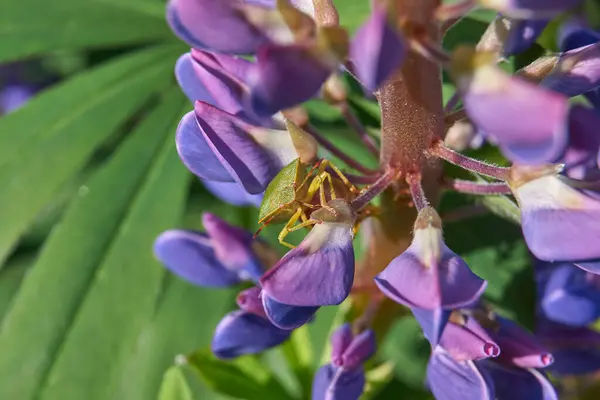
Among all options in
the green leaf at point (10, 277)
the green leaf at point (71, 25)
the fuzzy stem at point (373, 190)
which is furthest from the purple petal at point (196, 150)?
the green leaf at point (10, 277)

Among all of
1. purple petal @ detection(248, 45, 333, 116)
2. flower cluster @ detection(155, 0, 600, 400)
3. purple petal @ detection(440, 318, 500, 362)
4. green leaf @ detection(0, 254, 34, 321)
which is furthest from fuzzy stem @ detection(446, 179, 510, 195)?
green leaf @ detection(0, 254, 34, 321)

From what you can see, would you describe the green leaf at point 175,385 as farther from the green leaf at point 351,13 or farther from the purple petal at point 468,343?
the green leaf at point 351,13

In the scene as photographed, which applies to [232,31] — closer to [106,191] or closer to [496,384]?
[496,384]

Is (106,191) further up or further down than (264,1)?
further down

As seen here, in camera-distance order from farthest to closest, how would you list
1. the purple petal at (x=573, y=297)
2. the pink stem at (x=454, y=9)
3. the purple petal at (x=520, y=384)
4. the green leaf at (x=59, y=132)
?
the green leaf at (x=59, y=132), the purple petal at (x=573, y=297), the purple petal at (x=520, y=384), the pink stem at (x=454, y=9)

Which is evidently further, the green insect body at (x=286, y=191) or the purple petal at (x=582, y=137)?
the purple petal at (x=582, y=137)

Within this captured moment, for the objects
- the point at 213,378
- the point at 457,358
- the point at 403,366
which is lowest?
the point at 403,366

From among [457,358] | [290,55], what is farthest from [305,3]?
[457,358]
